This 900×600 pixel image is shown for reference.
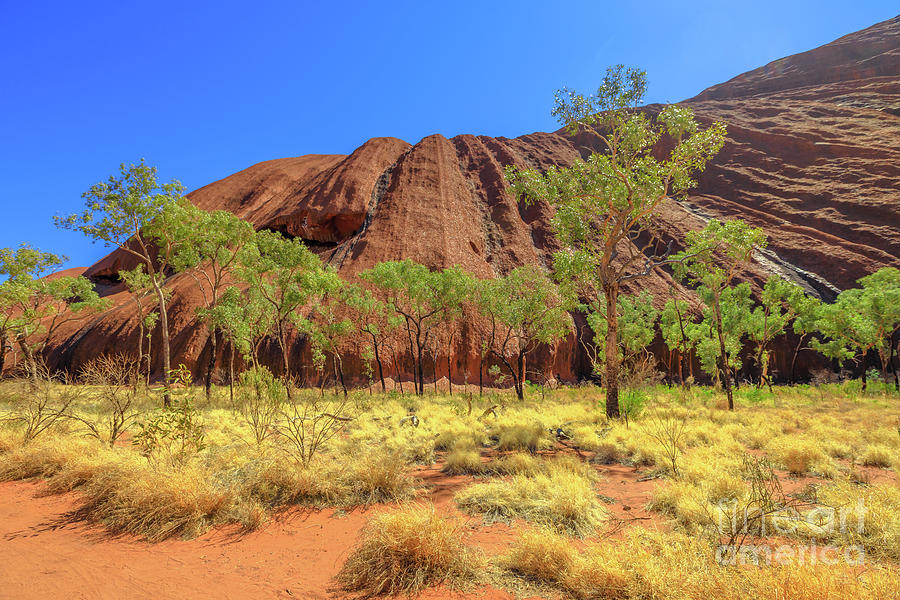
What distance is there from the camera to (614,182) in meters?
14.0

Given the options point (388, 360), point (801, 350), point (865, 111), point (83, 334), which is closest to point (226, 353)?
point (388, 360)

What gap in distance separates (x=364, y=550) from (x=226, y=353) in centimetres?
4054

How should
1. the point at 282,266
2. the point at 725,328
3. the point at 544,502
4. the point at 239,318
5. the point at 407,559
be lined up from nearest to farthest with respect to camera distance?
the point at 407,559
the point at 544,502
the point at 282,266
the point at 239,318
the point at 725,328

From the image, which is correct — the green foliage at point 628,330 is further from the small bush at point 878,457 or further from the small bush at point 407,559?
the small bush at point 407,559

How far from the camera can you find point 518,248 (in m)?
48.8

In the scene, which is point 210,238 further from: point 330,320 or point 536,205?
point 536,205

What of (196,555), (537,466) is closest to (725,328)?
(537,466)

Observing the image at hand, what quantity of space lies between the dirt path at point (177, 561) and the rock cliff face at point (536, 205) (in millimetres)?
30214

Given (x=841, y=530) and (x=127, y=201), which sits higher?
(x=127, y=201)

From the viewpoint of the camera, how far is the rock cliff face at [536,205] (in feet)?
143

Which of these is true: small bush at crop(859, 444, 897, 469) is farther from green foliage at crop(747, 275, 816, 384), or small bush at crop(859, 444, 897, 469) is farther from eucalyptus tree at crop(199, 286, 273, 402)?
green foliage at crop(747, 275, 816, 384)

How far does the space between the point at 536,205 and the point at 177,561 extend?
178ft

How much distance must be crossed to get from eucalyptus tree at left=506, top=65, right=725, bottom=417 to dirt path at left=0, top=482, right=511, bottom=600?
36.3 feet

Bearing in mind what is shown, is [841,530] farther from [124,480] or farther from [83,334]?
A: [83,334]
